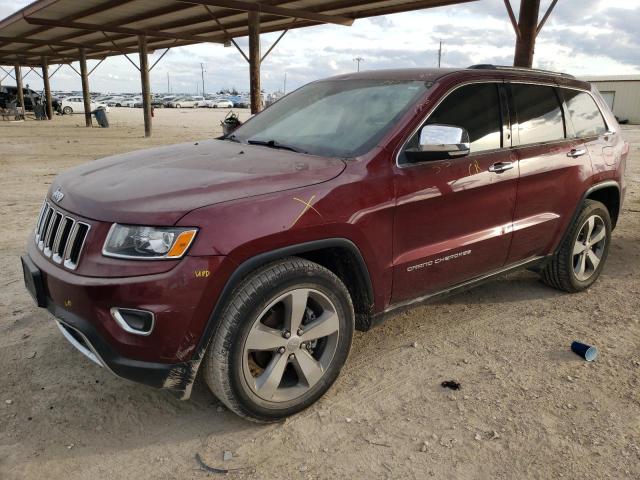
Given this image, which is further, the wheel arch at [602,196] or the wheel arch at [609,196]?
the wheel arch at [609,196]

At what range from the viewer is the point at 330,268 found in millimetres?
2969

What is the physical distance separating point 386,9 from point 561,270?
33.6 feet

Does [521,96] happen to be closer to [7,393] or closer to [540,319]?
[540,319]

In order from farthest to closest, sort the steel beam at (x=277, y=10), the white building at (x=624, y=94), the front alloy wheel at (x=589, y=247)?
the white building at (x=624, y=94) → the steel beam at (x=277, y=10) → the front alloy wheel at (x=589, y=247)

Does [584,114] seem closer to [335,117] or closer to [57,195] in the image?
[335,117]

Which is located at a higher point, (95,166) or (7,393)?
(95,166)

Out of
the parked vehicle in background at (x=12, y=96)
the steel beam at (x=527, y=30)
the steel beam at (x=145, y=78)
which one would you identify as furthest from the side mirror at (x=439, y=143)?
the parked vehicle in background at (x=12, y=96)

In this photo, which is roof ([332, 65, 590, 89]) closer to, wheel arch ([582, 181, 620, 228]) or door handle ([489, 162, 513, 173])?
door handle ([489, 162, 513, 173])

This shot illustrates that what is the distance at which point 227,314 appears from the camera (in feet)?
7.95

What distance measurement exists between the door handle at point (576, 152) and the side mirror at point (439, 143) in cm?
146

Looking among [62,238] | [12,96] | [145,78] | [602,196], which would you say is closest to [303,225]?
[62,238]

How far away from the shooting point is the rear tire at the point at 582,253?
168 inches

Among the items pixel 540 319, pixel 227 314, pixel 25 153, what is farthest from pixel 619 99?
pixel 227 314

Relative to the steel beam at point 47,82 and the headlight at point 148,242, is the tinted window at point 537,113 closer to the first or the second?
the headlight at point 148,242
